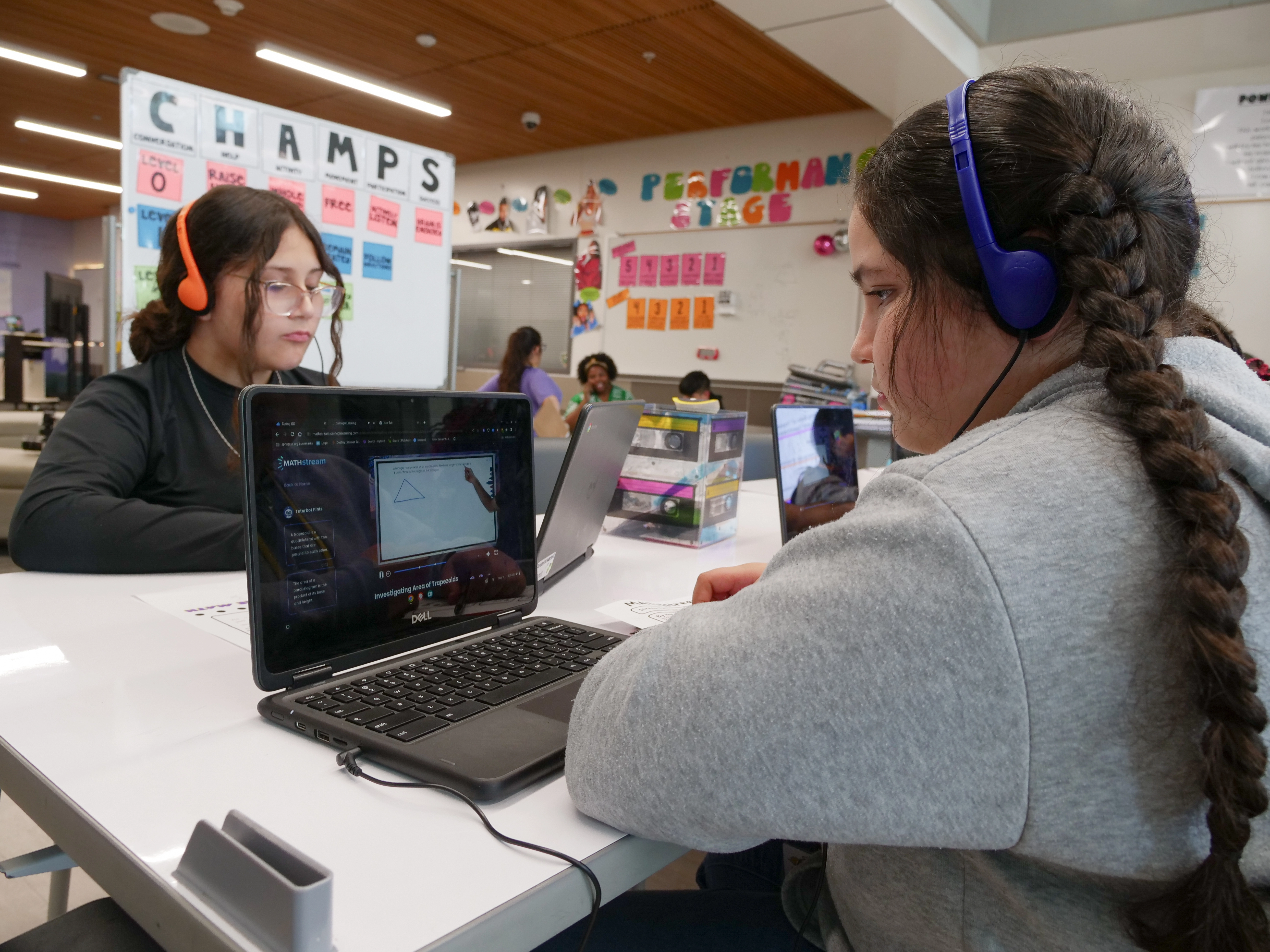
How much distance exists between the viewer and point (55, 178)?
26.0ft

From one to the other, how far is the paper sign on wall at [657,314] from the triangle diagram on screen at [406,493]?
16.3 feet

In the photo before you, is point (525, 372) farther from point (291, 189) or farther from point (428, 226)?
point (291, 189)

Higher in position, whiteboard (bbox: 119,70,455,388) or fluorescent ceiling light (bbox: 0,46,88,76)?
fluorescent ceiling light (bbox: 0,46,88,76)

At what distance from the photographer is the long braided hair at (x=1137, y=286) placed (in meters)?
→ 0.41

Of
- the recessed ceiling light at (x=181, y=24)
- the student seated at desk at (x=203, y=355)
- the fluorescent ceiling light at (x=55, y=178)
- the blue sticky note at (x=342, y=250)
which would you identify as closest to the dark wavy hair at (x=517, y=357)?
the blue sticky note at (x=342, y=250)

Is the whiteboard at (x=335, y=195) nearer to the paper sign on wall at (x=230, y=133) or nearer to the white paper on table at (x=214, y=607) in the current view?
the paper sign on wall at (x=230, y=133)

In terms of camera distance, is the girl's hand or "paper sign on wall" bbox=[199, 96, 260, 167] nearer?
the girl's hand

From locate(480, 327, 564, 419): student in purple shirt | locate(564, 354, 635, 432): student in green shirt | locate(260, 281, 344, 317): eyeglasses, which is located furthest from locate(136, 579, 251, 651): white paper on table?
locate(564, 354, 635, 432): student in green shirt

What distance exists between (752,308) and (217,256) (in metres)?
4.20

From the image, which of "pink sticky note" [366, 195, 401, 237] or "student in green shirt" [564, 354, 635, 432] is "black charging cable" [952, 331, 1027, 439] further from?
"student in green shirt" [564, 354, 635, 432]

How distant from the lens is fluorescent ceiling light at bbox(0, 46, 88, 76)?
4699mm

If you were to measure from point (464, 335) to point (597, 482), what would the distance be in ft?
19.0

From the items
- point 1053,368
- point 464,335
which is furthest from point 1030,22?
point 464,335

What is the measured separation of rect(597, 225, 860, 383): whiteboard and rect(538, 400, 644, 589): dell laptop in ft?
12.1
